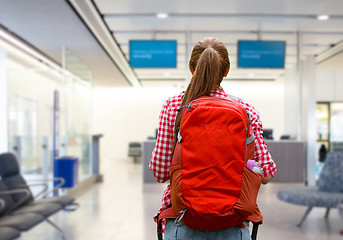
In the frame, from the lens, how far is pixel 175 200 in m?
1.08

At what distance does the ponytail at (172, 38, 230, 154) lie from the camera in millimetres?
1147

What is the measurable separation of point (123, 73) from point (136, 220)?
7079 millimetres

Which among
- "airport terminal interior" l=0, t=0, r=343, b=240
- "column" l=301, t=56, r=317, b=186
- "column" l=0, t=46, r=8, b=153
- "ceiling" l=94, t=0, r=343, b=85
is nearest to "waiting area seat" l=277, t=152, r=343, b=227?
"airport terminal interior" l=0, t=0, r=343, b=240

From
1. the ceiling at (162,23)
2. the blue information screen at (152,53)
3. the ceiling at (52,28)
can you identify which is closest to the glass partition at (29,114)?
the ceiling at (52,28)

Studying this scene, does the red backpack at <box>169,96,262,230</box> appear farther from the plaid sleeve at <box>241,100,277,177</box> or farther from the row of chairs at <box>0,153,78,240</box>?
the row of chairs at <box>0,153,78,240</box>

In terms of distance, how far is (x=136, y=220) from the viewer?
15.8ft

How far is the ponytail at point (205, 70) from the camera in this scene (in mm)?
1147

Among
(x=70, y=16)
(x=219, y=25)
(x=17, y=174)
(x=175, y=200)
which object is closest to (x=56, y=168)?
(x=17, y=174)

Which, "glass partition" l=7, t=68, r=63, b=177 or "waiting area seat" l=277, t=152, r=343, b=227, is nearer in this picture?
"waiting area seat" l=277, t=152, r=343, b=227

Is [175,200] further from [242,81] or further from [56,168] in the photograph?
[242,81]

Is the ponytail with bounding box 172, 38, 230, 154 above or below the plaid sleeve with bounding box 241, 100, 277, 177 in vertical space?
above

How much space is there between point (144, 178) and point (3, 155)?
10.3ft

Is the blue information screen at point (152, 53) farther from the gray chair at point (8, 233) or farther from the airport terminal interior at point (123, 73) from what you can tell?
the gray chair at point (8, 233)

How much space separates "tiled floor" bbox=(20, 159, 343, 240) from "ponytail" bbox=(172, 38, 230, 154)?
323 centimetres
